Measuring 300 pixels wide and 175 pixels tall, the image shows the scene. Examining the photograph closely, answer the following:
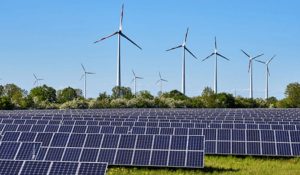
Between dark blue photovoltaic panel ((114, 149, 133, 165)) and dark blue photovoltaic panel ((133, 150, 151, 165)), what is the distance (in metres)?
0.18

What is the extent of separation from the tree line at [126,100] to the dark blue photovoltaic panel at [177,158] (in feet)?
194

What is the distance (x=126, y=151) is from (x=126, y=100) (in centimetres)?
7298

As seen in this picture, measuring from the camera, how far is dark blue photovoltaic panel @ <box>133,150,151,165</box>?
63.4 feet

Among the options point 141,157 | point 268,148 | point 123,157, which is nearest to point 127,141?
point 123,157

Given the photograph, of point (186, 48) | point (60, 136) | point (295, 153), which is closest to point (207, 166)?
point (295, 153)

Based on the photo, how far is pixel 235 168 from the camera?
2047 cm

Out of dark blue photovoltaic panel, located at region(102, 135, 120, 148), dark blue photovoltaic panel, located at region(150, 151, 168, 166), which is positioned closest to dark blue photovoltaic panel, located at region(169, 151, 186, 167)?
dark blue photovoltaic panel, located at region(150, 151, 168, 166)

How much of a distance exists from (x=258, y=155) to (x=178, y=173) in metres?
5.67

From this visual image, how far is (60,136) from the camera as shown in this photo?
21859 mm

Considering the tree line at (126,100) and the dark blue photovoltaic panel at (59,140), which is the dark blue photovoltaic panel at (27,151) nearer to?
the dark blue photovoltaic panel at (59,140)

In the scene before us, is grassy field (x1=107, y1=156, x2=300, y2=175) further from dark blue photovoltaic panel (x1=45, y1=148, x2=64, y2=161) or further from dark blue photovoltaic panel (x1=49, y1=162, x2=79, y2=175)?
dark blue photovoltaic panel (x1=49, y1=162, x2=79, y2=175)

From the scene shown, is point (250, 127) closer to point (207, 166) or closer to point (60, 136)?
point (207, 166)

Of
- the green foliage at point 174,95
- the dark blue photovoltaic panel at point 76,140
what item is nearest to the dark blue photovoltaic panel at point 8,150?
the dark blue photovoltaic panel at point 76,140

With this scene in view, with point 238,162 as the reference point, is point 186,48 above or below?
above
